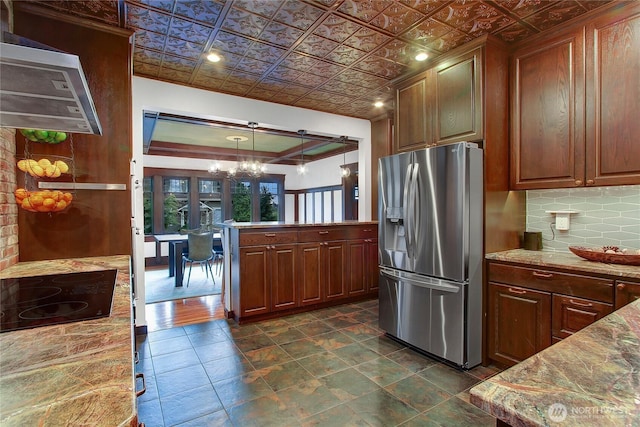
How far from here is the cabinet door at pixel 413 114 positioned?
2850 millimetres

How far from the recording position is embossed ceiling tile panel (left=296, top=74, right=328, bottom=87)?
3.22 m

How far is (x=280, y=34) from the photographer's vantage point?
94.8 inches

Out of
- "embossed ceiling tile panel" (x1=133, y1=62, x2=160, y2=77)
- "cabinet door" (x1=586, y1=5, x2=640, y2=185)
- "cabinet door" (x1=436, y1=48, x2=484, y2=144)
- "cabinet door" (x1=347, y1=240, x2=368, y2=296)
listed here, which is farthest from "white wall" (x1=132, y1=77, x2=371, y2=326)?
"cabinet door" (x1=586, y1=5, x2=640, y2=185)

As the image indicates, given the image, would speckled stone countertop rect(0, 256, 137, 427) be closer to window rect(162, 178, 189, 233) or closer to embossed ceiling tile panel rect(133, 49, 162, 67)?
embossed ceiling tile panel rect(133, 49, 162, 67)

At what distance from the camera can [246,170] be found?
19.8 feet

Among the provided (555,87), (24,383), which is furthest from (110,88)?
(555,87)

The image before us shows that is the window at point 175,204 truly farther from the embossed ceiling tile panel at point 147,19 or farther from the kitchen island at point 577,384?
the kitchen island at point 577,384

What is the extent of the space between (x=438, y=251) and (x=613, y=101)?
1.48 meters

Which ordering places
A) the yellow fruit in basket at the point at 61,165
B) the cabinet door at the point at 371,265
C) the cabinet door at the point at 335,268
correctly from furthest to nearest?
the cabinet door at the point at 371,265 < the cabinet door at the point at 335,268 < the yellow fruit in basket at the point at 61,165

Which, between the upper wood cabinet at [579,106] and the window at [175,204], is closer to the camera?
the upper wood cabinet at [579,106]

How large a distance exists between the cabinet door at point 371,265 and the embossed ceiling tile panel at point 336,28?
2.50 metres

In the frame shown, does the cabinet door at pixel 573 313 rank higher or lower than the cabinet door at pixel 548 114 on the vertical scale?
lower

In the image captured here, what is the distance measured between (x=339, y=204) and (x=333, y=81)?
4.41 metres

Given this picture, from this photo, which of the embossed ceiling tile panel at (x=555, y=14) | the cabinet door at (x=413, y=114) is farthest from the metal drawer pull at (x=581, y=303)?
the embossed ceiling tile panel at (x=555, y=14)
